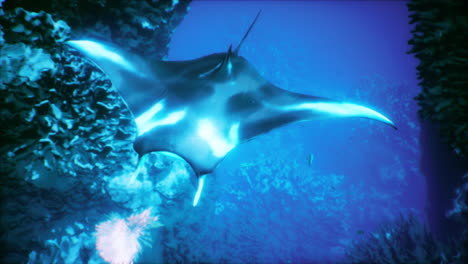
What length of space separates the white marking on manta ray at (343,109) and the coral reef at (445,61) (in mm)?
1124

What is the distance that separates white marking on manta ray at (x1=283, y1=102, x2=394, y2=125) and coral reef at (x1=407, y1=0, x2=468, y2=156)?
1124mm

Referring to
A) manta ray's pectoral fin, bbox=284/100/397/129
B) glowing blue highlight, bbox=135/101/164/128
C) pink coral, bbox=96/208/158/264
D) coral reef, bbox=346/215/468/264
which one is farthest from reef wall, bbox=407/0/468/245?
pink coral, bbox=96/208/158/264

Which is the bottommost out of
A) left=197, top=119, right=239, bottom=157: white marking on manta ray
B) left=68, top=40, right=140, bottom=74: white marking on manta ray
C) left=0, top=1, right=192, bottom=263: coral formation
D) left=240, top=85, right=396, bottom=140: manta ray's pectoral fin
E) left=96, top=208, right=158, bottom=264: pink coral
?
left=96, top=208, right=158, bottom=264: pink coral

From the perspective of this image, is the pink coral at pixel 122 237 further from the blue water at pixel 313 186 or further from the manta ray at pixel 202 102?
the manta ray at pixel 202 102

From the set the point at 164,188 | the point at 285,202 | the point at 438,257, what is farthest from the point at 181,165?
the point at 285,202

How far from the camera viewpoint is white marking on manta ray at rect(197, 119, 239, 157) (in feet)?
5.79

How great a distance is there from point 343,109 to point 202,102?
4.69ft

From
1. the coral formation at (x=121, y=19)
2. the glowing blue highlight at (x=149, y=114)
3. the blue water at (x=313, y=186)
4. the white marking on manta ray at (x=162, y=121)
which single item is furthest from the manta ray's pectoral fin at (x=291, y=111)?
the blue water at (x=313, y=186)

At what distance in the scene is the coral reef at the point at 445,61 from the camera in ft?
6.78

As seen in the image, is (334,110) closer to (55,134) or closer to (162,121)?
(162,121)

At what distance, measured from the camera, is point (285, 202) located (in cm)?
1001

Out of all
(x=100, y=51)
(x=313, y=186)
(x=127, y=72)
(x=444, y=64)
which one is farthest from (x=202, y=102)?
(x=313, y=186)

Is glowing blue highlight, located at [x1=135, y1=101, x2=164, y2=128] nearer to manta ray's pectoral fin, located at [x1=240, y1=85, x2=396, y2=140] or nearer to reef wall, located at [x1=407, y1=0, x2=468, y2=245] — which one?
A: manta ray's pectoral fin, located at [x1=240, y1=85, x2=396, y2=140]

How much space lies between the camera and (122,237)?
159 inches
